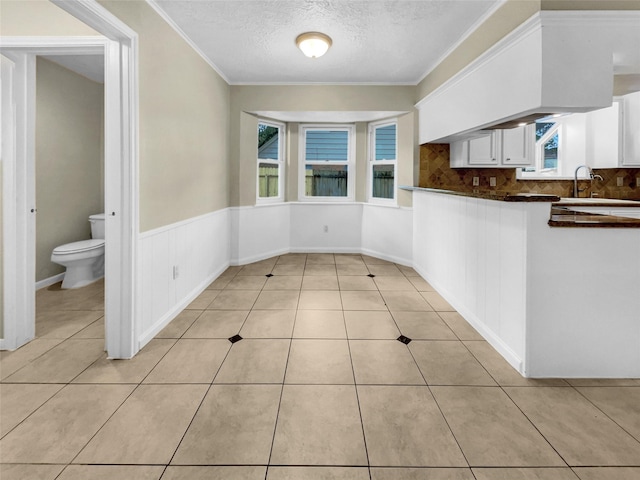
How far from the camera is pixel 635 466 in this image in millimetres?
1367

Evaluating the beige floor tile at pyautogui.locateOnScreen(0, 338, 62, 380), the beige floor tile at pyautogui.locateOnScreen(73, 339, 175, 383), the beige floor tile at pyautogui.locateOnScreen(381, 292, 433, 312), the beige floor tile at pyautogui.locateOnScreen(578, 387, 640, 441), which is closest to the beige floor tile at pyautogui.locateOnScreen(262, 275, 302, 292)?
the beige floor tile at pyautogui.locateOnScreen(381, 292, 433, 312)

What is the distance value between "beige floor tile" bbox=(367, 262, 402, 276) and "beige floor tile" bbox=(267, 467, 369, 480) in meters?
3.10

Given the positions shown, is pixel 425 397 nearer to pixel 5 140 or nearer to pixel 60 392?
pixel 60 392

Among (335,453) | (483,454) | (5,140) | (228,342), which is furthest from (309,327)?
(5,140)

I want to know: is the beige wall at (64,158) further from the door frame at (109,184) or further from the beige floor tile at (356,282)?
Result: the beige floor tile at (356,282)

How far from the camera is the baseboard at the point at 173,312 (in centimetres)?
244

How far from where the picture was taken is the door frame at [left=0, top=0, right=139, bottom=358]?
2.13 meters

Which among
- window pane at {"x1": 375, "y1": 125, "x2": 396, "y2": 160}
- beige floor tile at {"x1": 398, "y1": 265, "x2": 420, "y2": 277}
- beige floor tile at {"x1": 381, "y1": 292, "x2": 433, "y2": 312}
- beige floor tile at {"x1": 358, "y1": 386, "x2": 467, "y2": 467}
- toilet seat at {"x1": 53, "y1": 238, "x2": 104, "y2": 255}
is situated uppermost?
window pane at {"x1": 375, "y1": 125, "x2": 396, "y2": 160}

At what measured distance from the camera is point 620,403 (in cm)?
177

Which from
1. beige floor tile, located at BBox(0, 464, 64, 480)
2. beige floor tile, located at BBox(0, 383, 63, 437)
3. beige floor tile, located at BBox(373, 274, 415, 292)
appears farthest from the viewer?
beige floor tile, located at BBox(373, 274, 415, 292)

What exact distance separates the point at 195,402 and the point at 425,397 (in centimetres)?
123

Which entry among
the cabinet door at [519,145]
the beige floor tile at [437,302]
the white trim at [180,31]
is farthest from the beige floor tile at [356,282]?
the white trim at [180,31]

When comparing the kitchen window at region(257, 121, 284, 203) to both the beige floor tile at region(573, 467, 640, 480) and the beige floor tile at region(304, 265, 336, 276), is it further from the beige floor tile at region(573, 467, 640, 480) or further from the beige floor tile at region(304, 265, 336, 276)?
the beige floor tile at region(573, 467, 640, 480)

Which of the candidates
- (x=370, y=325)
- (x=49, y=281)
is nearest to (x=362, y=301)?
(x=370, y=325)
